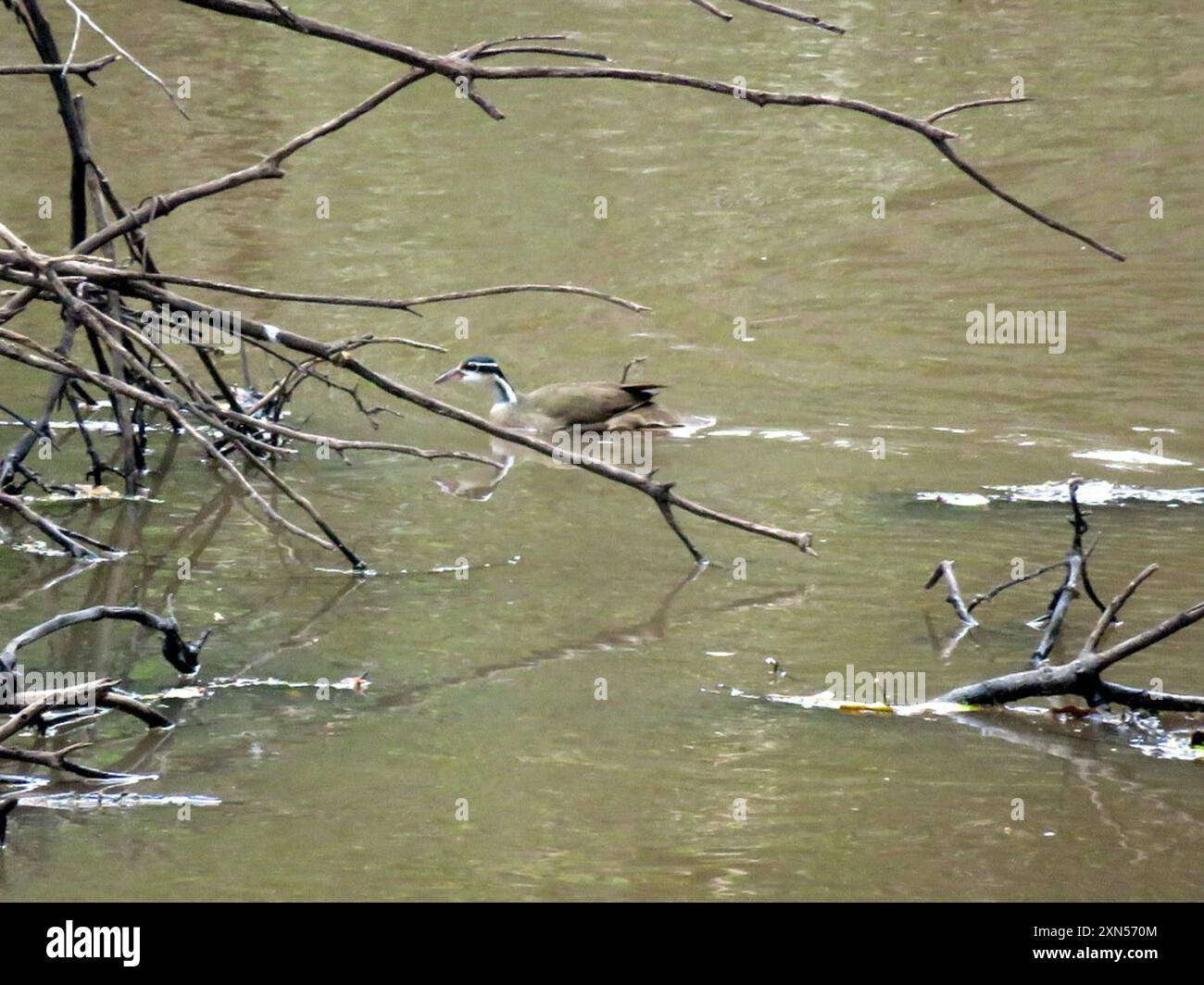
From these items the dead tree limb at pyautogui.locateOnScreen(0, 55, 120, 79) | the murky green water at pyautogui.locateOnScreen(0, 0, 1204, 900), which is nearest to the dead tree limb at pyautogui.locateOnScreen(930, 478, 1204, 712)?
the murky green water at pyautogui.locateOnScreen(0, 0, 1204, 900)

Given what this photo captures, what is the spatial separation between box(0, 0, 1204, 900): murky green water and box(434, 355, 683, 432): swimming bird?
0.34 metres

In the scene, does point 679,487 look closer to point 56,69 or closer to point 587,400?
point 587,400

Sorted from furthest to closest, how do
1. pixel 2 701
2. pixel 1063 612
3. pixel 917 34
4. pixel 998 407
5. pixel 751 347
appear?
pixel 917 34 < pixel 751 347 < pixel 998 407 < pixel 1063 612 < pixel 2 701

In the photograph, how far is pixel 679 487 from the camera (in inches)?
349

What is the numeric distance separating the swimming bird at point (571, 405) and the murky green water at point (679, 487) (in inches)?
13.4

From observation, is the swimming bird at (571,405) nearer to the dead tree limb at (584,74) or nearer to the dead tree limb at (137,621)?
the dead tree limb at (137,621)

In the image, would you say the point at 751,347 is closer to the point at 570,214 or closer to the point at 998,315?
the point at 998,315

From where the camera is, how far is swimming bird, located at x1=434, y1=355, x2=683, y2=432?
401 inches

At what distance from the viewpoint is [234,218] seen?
46.6 feet

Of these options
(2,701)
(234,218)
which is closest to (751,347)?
(234,218)

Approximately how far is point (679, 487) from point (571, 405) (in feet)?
6.22

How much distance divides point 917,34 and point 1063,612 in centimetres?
1449

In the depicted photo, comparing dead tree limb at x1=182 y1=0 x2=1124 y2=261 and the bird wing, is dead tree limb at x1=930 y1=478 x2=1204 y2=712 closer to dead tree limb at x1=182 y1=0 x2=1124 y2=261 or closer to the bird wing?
dead tree limb at x1=182 y1=0 x2=1124 y2=261
